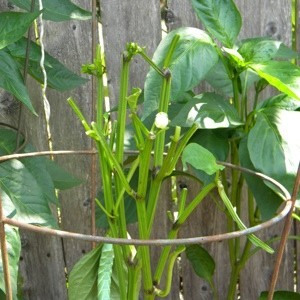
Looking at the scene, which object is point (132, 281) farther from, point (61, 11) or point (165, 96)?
point (61, 11)

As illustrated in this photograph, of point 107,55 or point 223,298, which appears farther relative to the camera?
point 223,298

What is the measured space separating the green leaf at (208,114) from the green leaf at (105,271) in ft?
1.24

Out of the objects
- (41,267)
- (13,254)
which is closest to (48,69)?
(13,254)

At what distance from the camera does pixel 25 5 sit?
1.25m

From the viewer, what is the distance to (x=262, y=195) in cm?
114

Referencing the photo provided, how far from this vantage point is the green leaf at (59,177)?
134 cm

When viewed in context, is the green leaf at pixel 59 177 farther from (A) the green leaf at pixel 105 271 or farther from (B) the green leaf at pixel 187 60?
(A) the green leaf at pixel 105 271

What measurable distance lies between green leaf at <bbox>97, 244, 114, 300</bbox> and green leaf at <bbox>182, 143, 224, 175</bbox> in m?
0.16

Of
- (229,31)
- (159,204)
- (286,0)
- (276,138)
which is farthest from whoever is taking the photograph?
(159,204)

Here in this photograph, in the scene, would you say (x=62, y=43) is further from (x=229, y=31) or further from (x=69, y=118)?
(x=229, y=31)

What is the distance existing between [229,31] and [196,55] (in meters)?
0.12

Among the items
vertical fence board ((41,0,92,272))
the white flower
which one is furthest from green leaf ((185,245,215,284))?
the white flower

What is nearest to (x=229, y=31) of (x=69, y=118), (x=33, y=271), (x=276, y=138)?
(x=276, y=138)

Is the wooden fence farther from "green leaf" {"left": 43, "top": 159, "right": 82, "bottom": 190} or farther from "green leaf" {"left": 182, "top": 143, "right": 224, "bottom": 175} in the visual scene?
"green leaf" {"left": 182, "top": 143, "right": 224, "bottom": 175}
